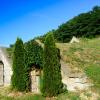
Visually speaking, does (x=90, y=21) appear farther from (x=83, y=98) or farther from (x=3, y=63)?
(x=83, y=98)

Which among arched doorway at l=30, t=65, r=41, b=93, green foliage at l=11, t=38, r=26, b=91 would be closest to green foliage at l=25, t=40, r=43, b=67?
green foliage at l=11, t=38, r=26, b=91

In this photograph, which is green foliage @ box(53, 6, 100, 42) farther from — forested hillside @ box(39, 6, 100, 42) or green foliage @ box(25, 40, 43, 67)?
green foliage @ box(25, 40, 43, 67)

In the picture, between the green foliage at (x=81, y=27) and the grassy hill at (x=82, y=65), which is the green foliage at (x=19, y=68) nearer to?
the grassy hill at (x=82, y=65)

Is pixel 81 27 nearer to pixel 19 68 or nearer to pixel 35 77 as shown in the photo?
pixel 35 77

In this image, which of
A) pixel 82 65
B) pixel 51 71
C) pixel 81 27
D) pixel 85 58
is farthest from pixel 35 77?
pixel 81 27

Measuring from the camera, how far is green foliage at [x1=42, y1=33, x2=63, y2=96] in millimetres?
24391

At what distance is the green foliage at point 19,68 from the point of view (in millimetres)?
26000

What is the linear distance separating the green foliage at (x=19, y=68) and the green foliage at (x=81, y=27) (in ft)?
119

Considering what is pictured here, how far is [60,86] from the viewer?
24.6 m

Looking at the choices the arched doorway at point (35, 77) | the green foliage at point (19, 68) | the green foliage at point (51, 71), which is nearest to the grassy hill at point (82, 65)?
the green foliage at point (51, 71)

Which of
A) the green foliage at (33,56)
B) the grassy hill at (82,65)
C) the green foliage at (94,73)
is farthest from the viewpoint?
the green foliage at (33,56)

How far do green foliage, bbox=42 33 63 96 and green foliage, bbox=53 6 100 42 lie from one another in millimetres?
37099

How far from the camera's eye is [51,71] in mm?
24625

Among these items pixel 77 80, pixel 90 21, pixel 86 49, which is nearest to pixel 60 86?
pixel 77 80
